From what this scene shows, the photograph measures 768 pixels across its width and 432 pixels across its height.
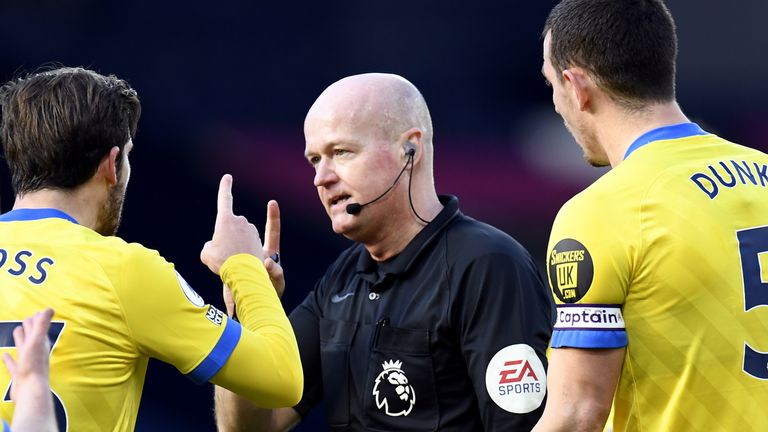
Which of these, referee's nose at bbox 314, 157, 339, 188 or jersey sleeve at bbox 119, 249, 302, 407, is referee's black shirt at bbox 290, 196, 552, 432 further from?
jersey sleeve at bbox 119, 249, 302, 407

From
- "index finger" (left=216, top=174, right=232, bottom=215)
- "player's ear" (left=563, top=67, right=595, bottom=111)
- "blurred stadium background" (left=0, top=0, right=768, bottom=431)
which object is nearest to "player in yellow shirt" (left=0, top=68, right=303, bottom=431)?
"index finger" (left=216, top=174, right=232, bottom=215)

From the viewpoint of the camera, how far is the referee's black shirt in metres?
2.62

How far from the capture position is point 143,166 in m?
4.91

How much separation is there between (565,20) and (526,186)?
260cm

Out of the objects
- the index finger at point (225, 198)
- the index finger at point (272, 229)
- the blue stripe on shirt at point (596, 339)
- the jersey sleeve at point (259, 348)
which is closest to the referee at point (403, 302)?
the index finger at point (272, 229)

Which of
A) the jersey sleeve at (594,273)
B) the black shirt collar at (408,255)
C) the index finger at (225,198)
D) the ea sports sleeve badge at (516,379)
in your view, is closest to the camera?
the jersey sleeve at (594,273)

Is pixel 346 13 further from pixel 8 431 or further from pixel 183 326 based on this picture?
pixel 8 431

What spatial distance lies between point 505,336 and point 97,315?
1.01 metres

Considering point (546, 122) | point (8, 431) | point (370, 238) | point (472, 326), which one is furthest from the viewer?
point (546, 122)

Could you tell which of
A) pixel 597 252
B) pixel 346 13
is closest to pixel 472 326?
pixel 597 252

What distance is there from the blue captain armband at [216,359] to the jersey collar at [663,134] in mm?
936

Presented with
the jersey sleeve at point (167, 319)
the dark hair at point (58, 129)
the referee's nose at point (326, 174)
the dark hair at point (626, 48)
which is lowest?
the jersey sleeve at point (167, 319)

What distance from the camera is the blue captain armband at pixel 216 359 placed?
2.28 m

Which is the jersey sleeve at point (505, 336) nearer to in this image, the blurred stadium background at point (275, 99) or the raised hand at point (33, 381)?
the raised hand at point (33, 381)
